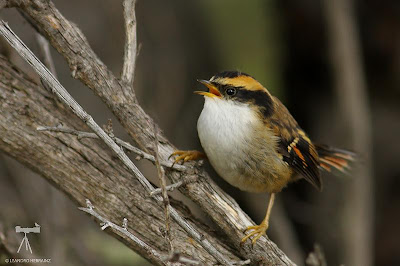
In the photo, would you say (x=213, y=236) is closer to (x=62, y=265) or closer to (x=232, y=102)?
(x=232, y=102)

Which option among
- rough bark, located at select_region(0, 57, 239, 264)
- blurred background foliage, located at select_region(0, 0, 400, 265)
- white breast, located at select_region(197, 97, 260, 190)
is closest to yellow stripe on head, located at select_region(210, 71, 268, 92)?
white breast, located at select_region(197, 97, 260, 190)

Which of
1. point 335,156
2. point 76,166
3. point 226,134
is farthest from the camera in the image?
point 335,156

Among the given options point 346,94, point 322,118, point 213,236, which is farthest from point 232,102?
point 322,118

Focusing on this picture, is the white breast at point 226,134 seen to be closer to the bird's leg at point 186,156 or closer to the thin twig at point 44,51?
the bird's leg at point 186,156

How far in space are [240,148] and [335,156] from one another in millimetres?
1203

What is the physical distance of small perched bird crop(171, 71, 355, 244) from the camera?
3270 millimetres

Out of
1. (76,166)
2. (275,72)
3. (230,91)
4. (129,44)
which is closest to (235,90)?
(230,91)

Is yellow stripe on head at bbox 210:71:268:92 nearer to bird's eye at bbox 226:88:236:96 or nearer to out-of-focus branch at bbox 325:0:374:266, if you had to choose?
bird's eye at bbox 226:88:236:96

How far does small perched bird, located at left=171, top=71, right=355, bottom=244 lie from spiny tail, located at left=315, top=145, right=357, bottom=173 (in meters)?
0.57

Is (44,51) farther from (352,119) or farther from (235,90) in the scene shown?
(352,119)

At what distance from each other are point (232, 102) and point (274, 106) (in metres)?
0.34

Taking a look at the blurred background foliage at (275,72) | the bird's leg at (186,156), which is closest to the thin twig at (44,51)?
the bird's leg at (186,156)

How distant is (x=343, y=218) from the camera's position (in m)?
5.38

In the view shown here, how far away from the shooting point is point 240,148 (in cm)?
328
